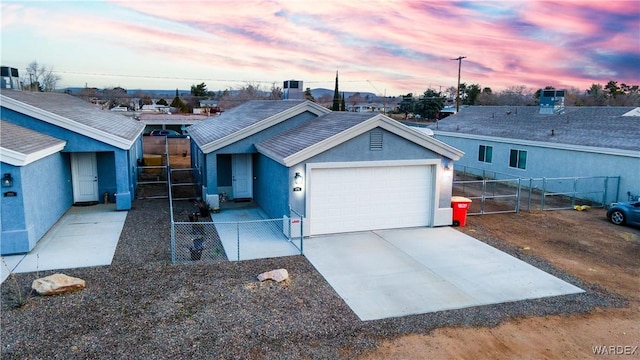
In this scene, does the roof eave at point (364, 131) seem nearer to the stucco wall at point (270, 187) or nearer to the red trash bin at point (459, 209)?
the stucco wall at point (270, 187)

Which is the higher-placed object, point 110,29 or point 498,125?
point 110,29

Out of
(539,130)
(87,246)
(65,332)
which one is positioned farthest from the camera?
(539,130)

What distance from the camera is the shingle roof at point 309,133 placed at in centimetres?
1388

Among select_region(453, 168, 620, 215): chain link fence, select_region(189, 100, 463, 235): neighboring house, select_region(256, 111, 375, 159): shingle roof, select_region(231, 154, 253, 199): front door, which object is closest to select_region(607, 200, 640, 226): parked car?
select_region(453, 168, 620, 215): chain link fence

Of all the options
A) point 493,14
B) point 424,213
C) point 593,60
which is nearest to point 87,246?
point 424,213

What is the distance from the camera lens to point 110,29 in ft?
70.4

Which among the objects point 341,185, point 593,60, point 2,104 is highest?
point 593,60

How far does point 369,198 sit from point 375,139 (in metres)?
1.96

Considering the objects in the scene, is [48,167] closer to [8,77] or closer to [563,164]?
[8,77]

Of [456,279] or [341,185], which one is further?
[341,185]

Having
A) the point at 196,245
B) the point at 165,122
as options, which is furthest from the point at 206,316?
the point at 165,122

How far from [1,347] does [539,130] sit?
25.4 m

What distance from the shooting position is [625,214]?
15750 millimetres

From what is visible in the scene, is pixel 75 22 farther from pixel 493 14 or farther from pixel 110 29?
pixel 493 14
